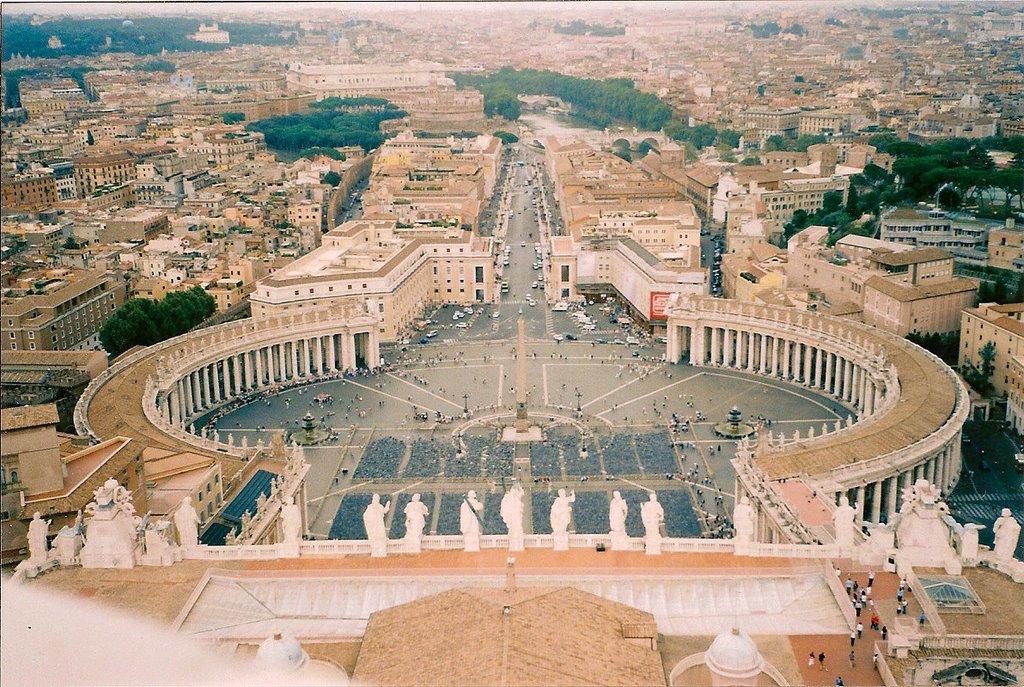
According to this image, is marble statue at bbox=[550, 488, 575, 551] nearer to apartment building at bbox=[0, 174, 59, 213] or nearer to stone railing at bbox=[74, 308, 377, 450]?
stone railing at bbox=[74, 308, 377, 450]

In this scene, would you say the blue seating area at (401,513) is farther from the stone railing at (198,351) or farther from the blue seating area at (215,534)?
the blue seating area at (215,534)

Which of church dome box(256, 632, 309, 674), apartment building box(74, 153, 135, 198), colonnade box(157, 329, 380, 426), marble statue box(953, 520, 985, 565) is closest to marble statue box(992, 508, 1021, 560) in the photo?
marble statue box(953, 520, 985, 565)

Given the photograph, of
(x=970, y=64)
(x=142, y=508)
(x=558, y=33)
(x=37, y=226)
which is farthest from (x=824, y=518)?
(x=558, y=33)

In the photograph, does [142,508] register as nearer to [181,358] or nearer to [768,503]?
[768,503]

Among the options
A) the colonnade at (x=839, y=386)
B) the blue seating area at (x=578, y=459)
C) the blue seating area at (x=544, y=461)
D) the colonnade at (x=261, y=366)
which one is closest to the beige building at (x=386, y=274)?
the colonnade at (x=261, y=366)

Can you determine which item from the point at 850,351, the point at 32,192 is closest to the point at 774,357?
the point at 850,351

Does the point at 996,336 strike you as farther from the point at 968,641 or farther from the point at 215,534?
the point at 215,534
